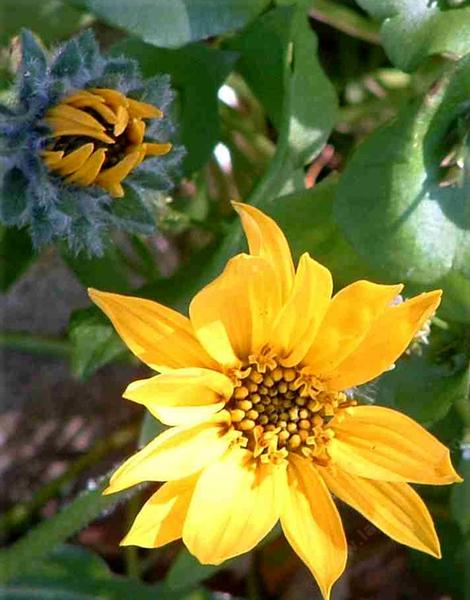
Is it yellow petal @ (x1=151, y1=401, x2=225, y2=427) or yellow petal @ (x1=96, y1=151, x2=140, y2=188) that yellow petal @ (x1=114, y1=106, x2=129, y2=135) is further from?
yellow petal @ (x1=151, y1=401, x2=225, y2=427)

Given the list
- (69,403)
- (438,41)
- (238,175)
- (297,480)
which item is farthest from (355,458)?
(69,403)

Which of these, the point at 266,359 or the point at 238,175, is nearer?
the point at 266,359

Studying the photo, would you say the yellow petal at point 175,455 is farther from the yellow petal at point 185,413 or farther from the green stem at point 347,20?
the green stem at point 347,20

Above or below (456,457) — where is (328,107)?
above

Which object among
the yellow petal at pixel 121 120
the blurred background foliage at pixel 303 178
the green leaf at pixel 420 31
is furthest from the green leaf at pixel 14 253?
the green leaf at pixel 420 31

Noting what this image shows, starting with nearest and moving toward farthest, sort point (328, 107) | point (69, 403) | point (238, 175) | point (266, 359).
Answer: point (266, 359)
point (328, 107)
point (238, 175)
point (69, 403)

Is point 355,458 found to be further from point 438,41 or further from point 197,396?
point 438,41

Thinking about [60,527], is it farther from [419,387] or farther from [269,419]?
[419,387]
